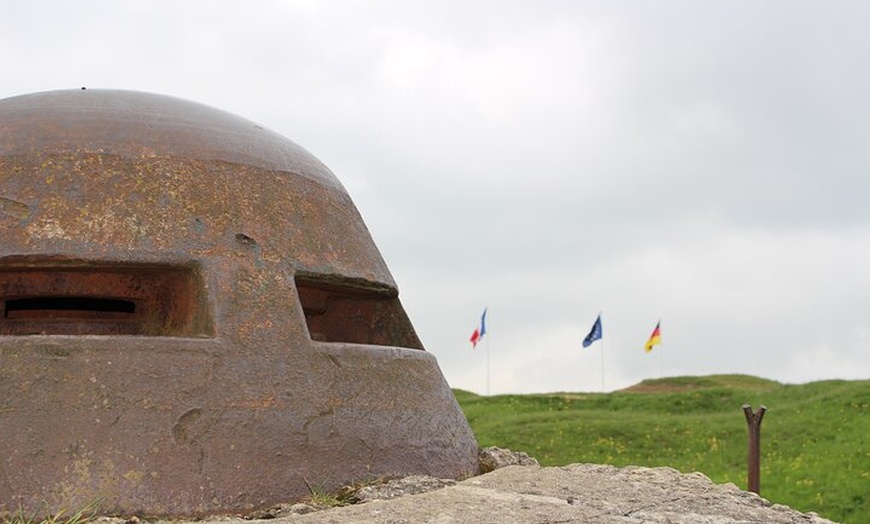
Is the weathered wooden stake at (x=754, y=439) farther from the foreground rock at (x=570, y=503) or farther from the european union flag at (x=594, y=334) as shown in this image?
the european union flag at (x=594, y=334)

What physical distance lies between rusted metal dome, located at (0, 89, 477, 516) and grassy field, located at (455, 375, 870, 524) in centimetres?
776

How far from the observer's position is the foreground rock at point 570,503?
3.26 m

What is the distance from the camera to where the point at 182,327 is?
13.4 ft

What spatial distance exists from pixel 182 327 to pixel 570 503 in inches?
65.4

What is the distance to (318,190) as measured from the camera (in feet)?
15.5

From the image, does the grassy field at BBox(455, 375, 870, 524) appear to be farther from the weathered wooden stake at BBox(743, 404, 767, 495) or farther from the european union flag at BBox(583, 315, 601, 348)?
the weathered wooden stake at BBox(743, 404, 767, 495)

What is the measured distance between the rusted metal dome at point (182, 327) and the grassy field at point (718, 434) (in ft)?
25.5

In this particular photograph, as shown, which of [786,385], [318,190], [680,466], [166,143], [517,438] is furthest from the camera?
[786,385]

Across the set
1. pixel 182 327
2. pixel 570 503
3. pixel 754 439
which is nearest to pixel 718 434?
pixel 754 439

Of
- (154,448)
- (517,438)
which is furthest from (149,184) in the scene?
(517,438)

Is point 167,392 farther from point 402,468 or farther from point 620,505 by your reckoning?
point 620,505

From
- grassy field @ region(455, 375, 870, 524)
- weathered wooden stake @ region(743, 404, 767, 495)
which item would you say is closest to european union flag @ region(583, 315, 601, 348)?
grassy field @ region(455, 375, 870, 524)

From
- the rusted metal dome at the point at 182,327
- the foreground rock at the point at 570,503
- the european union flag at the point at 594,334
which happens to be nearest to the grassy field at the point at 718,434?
the european union flag at the point at 594,334

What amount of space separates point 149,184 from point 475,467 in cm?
186
